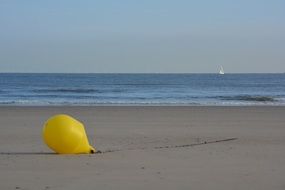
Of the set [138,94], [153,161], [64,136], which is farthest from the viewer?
[138,94]

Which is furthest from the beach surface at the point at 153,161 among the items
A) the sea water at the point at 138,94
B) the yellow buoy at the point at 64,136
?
the sea water at the point at 138,94

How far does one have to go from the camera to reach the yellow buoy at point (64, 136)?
31.1ft

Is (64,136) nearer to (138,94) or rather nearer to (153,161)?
(153,161)

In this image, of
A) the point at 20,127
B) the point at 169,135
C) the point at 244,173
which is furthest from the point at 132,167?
the point at 20,127

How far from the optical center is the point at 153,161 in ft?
29.6

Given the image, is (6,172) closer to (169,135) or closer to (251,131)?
(169,135)

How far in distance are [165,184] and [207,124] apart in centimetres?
1036

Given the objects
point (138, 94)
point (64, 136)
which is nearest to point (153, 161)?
point (64, 136)

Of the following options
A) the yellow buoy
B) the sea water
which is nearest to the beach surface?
the yellow buoy

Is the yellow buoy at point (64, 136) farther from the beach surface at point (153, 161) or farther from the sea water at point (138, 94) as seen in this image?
the sea water at point (138, 94)

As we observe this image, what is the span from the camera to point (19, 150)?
1069cm

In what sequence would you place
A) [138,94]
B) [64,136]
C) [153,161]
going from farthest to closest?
[138,94], [64,136], [153,161]

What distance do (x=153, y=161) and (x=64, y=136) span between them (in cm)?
164

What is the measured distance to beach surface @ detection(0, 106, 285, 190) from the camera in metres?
7.23
